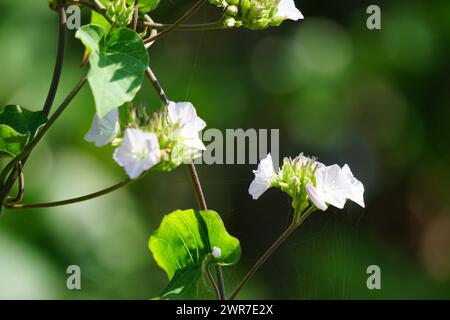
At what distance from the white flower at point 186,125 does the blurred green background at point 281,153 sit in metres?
0.56

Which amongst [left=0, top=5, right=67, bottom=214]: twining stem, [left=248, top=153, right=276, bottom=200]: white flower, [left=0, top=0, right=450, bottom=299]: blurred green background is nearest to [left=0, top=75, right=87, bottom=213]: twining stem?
[left=0, top=5, right=67, bottom=214]: twining stem

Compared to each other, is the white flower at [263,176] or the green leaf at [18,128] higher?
the green leaf at [18,128]

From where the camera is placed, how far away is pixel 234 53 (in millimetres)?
2049

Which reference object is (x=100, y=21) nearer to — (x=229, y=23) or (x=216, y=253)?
(x=229, y=23)

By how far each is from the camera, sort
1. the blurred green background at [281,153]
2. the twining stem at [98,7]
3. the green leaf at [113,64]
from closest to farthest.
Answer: the green leaf at [113,64] < the twining stem at [98,7] < the blurred green background at [281,153]

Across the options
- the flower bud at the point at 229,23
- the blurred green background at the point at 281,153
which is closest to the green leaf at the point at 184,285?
the flower bud at the point at 229,23

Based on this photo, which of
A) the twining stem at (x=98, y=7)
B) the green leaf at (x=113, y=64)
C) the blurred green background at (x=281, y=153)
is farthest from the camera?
the blurred green background at (x=281, y=153)

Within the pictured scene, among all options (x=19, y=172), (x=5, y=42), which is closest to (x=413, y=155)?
(x=5, y=42)

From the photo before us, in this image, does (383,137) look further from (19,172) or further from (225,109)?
(19,172)

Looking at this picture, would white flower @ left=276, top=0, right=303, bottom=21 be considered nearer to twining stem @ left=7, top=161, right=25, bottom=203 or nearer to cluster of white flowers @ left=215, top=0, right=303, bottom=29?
cluster of white flowers @ left=215, top=0, right=303, bottom=29

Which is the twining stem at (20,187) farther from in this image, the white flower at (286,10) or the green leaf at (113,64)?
the white flower at (286,10)

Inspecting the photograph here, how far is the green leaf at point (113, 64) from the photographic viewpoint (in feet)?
1.87

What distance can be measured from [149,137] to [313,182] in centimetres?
21

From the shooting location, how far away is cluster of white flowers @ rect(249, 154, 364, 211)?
2.35 ft
